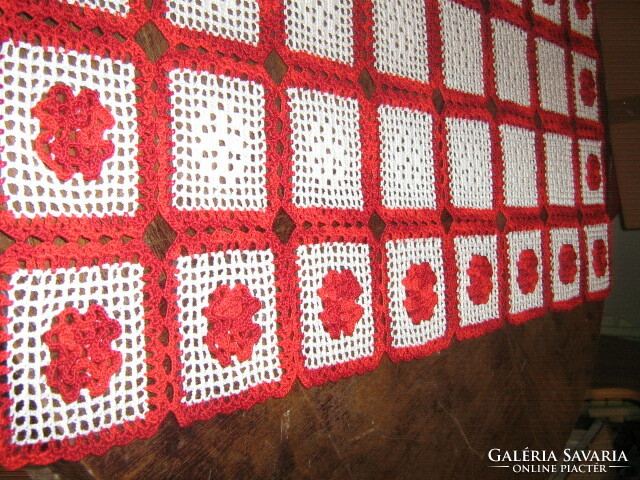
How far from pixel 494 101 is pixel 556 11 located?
1.14 feet

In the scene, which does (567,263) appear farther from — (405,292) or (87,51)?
(87,51)

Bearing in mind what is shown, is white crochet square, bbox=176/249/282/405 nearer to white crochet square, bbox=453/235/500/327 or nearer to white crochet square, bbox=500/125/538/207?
white crochet square, bbox=453/235/500/327

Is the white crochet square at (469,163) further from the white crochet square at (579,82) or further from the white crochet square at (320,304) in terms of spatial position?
the white crochet square at (579,82)

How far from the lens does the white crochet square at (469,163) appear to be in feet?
2.54

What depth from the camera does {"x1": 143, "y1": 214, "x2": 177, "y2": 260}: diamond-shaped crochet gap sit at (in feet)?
1.65

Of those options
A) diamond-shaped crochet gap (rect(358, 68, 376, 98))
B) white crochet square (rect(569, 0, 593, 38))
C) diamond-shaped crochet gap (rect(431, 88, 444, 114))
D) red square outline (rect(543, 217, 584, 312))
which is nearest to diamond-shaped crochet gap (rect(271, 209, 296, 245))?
diamond-shaped crochet gap (rect(358, 68, 376, 98))

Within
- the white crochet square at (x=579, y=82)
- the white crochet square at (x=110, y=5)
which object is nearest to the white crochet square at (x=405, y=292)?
the white crochet square at (x=110, y=5)

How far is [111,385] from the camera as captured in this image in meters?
0.47

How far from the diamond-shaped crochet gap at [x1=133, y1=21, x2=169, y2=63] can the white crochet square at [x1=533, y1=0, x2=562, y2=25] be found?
810mm

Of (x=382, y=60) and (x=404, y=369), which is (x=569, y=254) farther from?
(x=382, y=60)

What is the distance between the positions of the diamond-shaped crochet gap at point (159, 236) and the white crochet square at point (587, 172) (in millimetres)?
935

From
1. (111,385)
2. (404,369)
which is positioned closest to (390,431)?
(404,369)

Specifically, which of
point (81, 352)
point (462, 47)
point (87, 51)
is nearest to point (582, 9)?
point (462, 47)

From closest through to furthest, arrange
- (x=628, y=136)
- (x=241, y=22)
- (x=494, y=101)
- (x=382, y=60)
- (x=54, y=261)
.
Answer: (x=54, y=261), (x=241, y=22), (x=382, y=60), (x=494, y=101), (x=628, y=136)
